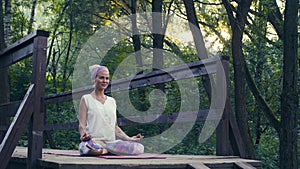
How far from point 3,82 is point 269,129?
7.72 metres

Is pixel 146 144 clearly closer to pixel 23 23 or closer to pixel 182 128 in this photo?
pixel 182 128

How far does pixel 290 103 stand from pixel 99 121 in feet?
14.5

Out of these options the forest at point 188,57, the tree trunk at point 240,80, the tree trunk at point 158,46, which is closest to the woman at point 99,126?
the forest at point 188,57

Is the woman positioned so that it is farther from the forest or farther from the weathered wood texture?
the forest

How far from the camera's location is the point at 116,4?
16.1m

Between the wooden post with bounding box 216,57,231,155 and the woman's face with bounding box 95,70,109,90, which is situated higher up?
the woman's face with bounding box 95,70,109,90

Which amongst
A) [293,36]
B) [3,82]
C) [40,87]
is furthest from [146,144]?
[40,87]

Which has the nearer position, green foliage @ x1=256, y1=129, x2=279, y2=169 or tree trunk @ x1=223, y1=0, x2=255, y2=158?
tree trunk @ x1=223, y1=0, x2=255, y2=158

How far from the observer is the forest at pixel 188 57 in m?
8.46

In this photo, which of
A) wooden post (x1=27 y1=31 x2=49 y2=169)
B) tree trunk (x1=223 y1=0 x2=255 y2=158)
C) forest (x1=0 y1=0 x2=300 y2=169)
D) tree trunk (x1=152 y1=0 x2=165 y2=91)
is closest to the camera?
wooden post (x1=27 y1=31 x2=49 y2=169)

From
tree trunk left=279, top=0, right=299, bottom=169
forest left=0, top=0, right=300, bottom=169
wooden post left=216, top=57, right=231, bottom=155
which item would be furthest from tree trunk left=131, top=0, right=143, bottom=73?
wooden post left=216, top=57, right=231, bottom=155

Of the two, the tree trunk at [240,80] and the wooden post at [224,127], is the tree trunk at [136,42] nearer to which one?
the tree trunk at [240,80]

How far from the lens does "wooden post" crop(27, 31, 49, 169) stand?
391 cm

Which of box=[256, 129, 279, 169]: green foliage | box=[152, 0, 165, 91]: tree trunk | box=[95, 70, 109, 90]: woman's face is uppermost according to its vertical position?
box=[152, 0, 165, 91]: tree trunk
